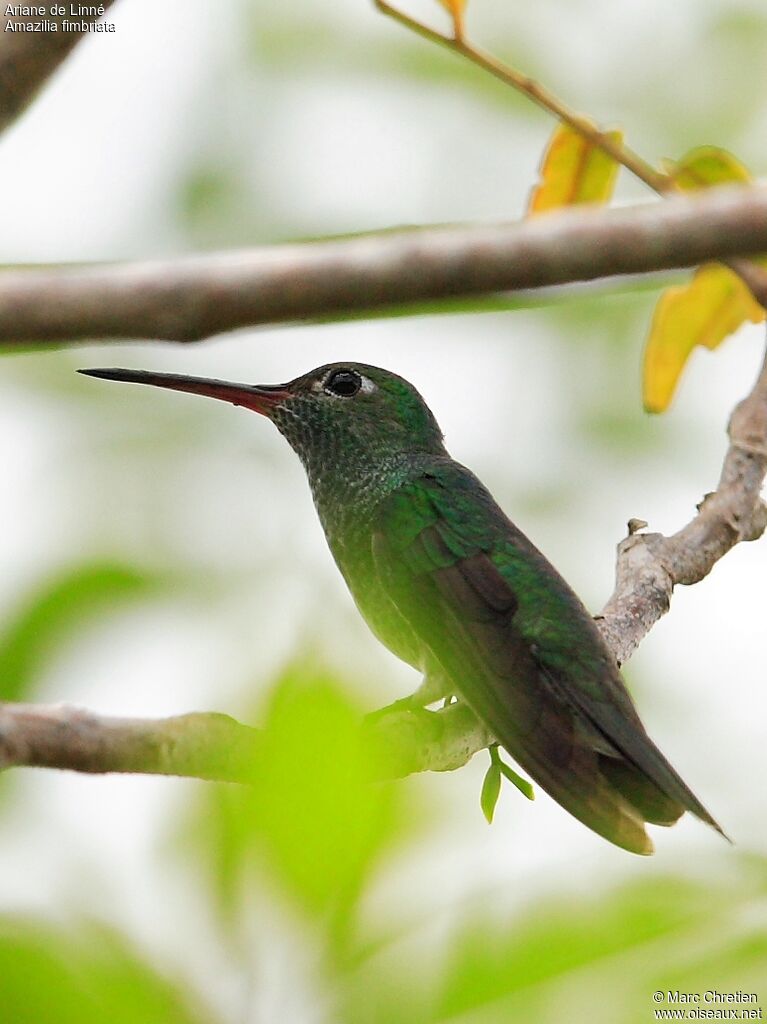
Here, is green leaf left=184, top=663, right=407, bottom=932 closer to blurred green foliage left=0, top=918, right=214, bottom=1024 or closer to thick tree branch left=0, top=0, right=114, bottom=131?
blurred green foliage left=0, top=918, right=214, bottom=1024

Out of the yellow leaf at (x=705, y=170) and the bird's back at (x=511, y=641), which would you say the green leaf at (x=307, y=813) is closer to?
the bird's back at (x=511, y=641)

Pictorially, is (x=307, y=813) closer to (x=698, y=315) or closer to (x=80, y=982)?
(x=80, y=982)

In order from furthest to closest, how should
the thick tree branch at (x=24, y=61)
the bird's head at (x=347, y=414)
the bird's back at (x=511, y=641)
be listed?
the bird's head at (x=347, y=414) < the bird's back at (x=511, y=641) < the thick tree branch at (x=24, y=61)

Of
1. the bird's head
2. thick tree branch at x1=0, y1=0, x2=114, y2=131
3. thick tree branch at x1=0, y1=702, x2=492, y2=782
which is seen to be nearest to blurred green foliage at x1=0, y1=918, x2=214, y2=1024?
thick tree branch at x1=0, y1=702, x2=492, y2=782

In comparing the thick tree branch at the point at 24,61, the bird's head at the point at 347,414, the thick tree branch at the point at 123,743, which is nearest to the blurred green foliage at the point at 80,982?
the thick tree branch at the point at 123,743

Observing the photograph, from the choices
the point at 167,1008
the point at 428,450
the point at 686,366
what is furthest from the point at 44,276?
the point at 428,450

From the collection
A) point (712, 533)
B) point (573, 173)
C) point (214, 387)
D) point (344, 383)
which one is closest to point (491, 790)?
point (712, 533)

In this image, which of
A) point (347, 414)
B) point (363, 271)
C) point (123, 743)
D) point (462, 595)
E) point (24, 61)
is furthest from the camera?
point (347, 414)
